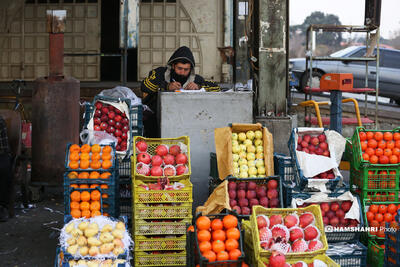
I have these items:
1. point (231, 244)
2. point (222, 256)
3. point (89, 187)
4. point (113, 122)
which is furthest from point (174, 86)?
point (222, 256)

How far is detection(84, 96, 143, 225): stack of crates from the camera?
6051 millimetres

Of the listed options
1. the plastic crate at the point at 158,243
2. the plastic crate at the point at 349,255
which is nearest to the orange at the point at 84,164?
the plastic crate at the point at 158,243

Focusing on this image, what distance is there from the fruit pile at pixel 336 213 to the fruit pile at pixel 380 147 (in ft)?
1.97

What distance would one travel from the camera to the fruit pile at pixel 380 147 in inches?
226

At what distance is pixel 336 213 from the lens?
553cm

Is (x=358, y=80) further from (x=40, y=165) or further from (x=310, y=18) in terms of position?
(x=310, y=18)

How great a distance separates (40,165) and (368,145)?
451 centimetres

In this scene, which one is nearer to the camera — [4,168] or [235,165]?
[235,165]

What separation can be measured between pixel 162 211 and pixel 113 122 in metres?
1.72

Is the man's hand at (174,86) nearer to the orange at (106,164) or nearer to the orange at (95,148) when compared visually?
the orange at (95,148)

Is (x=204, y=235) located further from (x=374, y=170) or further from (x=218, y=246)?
(x=374, y=170)

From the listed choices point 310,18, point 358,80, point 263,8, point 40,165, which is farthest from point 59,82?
point 310,18

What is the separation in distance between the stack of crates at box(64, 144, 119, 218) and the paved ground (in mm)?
667

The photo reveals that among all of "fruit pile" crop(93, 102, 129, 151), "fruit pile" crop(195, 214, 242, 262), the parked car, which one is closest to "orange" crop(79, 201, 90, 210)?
"fruit pile" crop(93, 102, 129, 151)
